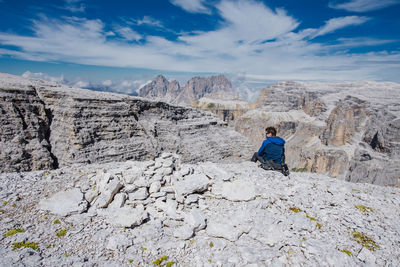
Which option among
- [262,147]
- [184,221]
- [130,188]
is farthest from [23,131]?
[262,147]

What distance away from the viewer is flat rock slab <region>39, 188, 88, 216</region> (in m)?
6.80

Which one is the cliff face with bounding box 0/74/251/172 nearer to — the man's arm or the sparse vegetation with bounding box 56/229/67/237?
the man's arm

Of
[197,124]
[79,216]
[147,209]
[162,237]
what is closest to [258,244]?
[162,237]

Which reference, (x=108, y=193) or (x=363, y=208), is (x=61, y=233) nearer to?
(x=108, y=193)

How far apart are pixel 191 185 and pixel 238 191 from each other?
1.85m

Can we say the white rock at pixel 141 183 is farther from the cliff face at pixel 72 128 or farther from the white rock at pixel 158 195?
the cliff face at pixel 72 128

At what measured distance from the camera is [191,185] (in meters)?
7.88

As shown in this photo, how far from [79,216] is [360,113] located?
16955 cm

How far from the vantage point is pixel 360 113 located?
135 metres

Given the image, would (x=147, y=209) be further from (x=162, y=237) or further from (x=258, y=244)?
(x=258, y=244)

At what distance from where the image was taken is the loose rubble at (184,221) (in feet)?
18.7

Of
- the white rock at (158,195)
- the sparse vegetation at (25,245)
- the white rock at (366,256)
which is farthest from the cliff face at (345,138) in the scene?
the sparse vegetation at (25,245)

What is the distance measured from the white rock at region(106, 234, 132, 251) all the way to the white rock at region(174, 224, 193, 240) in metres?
1.40

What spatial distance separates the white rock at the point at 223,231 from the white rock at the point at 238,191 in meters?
1.28
